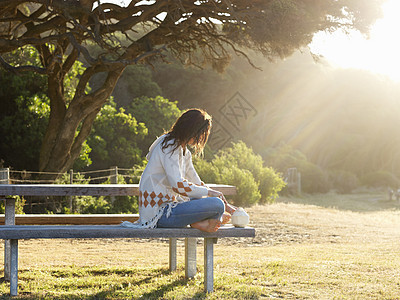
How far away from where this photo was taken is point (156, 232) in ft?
16.0

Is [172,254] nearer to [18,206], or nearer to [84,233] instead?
[84,233]

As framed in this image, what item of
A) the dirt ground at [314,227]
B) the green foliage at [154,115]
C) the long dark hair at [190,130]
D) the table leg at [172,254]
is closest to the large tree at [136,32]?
the dirt ground at [314,227]

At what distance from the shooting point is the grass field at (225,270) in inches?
202

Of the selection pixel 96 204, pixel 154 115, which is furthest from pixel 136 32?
pixel 154 115

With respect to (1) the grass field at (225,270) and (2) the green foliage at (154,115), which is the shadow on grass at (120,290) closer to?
(1) the grass field at (225,270)

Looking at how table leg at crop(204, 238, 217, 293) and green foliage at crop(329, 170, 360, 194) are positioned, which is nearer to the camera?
table leg at crop(204, 238, 217, 293)

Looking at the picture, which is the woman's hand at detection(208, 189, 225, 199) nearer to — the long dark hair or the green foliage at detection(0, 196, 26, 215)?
the long dark hair

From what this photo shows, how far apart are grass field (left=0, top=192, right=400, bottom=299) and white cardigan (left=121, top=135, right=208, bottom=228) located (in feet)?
2.28

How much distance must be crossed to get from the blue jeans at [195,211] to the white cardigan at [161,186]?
0.18 feet

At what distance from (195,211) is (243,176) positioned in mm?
12629

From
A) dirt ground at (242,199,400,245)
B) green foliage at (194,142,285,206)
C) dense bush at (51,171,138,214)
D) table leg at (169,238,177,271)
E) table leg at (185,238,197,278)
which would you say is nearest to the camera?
table leg at (185,238,197,278)

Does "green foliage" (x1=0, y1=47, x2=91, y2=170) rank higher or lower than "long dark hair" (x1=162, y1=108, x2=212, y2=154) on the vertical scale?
higher

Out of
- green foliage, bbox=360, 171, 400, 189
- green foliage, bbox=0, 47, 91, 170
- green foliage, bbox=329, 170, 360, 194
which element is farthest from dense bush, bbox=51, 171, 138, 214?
green foliage, bbox=360, 171, 400, 189

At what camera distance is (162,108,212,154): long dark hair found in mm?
5000
